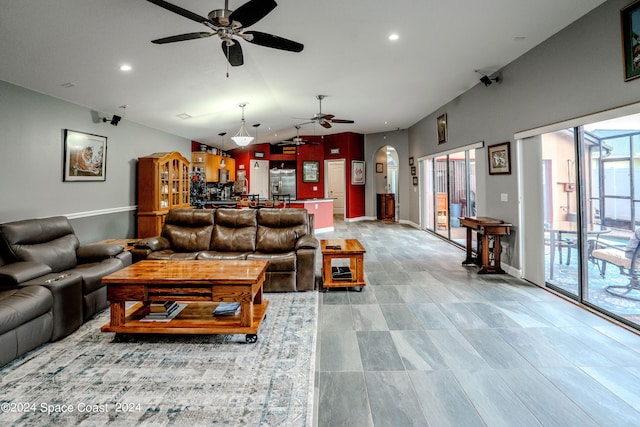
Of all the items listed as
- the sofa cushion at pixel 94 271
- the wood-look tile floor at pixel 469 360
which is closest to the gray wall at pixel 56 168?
the sofa cushion at pixel 94 271

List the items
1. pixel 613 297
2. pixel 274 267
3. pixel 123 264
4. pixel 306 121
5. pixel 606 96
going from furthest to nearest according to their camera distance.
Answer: pixel 306 121, pixel 274 267, pixel 123 264, pixel 613 297, pixel 606 96

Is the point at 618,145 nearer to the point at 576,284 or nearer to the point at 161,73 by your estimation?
the point at 576,284

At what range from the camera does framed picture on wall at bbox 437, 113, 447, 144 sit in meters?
6.77

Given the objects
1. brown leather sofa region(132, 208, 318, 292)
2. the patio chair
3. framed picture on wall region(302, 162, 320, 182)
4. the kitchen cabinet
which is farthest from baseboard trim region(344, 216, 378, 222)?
the patio chair

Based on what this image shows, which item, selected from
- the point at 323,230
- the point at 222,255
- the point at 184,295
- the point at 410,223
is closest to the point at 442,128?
the point at 410,223

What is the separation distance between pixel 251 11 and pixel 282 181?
961cm

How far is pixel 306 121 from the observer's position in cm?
870

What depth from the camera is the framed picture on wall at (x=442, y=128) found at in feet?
22.2

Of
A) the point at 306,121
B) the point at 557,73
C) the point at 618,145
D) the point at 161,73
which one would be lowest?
the point at 618,145

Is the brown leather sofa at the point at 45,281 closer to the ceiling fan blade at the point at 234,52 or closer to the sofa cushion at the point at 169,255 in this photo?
the sofa cushion at the point at 169,255

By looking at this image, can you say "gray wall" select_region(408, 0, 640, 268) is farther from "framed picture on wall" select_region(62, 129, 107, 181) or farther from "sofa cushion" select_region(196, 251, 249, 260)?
"framed picture on wall" select_region(62, 129, 107, 181)

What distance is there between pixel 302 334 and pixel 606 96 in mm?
3550

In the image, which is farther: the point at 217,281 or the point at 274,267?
the point at 274,267

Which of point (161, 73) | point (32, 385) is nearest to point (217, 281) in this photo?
point (32, 385)
